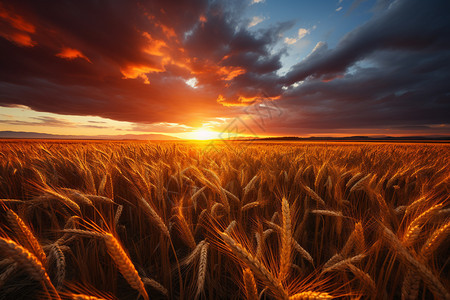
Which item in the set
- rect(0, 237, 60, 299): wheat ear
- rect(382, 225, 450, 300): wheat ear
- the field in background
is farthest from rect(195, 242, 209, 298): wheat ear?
rect(382, 225, 450, 300): wheat ear

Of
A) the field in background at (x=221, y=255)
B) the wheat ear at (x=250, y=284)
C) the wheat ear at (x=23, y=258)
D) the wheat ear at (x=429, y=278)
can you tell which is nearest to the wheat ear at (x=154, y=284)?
the field in background at (x=221, y=255)

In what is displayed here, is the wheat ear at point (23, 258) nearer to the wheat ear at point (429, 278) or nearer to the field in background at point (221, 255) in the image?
the field in background at point (221, 255)

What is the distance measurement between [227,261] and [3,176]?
2.82 meters

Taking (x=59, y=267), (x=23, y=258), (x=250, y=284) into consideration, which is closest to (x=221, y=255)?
(x=250, y=284)

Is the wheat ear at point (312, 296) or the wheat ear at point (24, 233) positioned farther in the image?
the wheat ear at point (24, 233)

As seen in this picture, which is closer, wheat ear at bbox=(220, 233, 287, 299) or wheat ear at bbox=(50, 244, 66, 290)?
wheat ear at bbox=(220, 233, 287, 299)

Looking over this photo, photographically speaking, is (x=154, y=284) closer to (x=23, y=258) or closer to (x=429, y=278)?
(x=23, y=258)

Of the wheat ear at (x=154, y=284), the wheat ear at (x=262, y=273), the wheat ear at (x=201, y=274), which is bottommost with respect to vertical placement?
the wheat ear at (x=154, y=284)

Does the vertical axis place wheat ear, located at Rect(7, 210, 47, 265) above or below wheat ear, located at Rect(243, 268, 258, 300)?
above

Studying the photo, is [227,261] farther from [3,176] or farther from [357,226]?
[3,176]

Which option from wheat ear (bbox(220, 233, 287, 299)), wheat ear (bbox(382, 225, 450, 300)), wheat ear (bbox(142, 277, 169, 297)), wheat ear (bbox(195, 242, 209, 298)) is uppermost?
wheat ear (bbox(220, 233, 287, 299))

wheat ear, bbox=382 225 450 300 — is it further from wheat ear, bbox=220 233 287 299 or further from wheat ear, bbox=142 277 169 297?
wheat ear, bbox=142 277 169 297

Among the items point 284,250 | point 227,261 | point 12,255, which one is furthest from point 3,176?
point 284,250

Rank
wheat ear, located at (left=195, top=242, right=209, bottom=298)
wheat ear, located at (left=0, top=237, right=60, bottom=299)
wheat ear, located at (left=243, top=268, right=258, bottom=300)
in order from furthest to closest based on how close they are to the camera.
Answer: wheat ear, located at (left=195, top=242, right=209, bottom=298), wheat ear, located at (left=243, top=268, right=258, bottom=300), wheat ear, located at (left=0, top=237, right=60, bottom=299)
